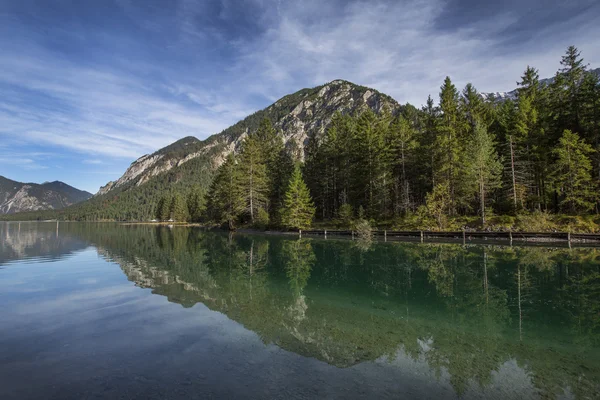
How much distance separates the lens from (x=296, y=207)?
5569cm

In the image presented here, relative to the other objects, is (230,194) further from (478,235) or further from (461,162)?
(478,235)

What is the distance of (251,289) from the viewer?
16500mm

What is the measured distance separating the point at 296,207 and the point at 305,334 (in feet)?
150

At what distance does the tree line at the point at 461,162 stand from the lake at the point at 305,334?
2677 cm

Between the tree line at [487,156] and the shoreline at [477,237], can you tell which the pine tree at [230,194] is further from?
the tree line at [487,156]

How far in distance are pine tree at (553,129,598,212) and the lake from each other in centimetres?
2568

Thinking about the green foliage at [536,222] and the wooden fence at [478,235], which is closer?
the wooden fence at [478,235]

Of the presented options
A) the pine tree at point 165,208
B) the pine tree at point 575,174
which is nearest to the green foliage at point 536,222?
the pine tree at point 575,174

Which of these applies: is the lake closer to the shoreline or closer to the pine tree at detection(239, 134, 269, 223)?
the shoreline

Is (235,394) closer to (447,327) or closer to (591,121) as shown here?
(447,327)

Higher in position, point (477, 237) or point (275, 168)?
point (275, 168)

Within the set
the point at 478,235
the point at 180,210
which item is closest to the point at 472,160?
the point at 478,235

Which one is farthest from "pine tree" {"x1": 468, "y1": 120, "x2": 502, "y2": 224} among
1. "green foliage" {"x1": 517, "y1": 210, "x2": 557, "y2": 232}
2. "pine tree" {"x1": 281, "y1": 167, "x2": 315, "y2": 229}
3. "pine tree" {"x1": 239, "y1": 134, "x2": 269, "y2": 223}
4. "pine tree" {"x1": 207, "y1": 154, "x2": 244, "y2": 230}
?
"pine tree" {"x1": 207, "y1": 154, "x2": 244, "y2": 230}

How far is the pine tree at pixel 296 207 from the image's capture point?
55.4 m
